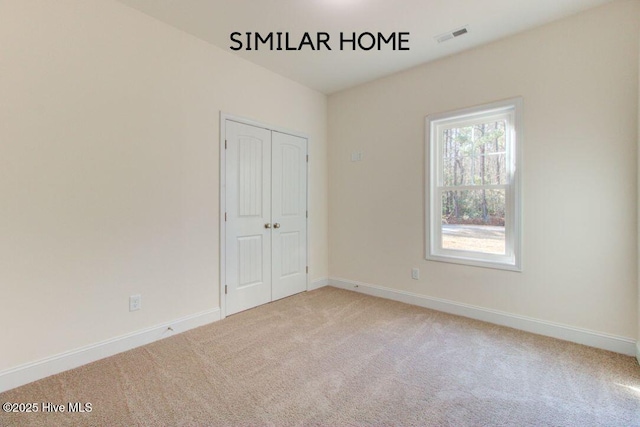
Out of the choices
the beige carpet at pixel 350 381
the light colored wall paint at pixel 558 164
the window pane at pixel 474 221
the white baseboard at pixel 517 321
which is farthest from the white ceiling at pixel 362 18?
the beige carpet at pixel 350 381

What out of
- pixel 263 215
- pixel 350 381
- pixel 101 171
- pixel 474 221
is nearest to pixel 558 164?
pixel 474 221

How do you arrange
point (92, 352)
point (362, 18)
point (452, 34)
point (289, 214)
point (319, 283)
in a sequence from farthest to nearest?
1. point (319, 283)
2. point (289, 214)
3. point (452, 34)
4. point (362, 18)
5. point (92, 352)

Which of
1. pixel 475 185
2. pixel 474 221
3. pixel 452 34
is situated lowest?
pixel 474 221

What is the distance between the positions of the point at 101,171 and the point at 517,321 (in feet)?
12.8

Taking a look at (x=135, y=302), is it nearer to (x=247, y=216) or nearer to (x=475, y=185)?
(x=247, y=216)

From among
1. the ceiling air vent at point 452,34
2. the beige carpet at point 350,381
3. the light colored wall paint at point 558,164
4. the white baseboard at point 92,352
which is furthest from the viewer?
the ceiling air vent at point 452,34

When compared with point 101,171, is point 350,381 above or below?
below

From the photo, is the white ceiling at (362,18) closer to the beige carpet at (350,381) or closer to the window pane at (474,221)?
the window pane at (474,221)

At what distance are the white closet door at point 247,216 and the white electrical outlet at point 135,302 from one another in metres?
0.85

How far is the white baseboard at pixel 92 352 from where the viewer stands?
197 cm

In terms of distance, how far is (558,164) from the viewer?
267cm

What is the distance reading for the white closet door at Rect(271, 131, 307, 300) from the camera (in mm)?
3756

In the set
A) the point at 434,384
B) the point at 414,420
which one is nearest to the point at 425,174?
the point at 434,384

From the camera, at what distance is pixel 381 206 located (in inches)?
153
